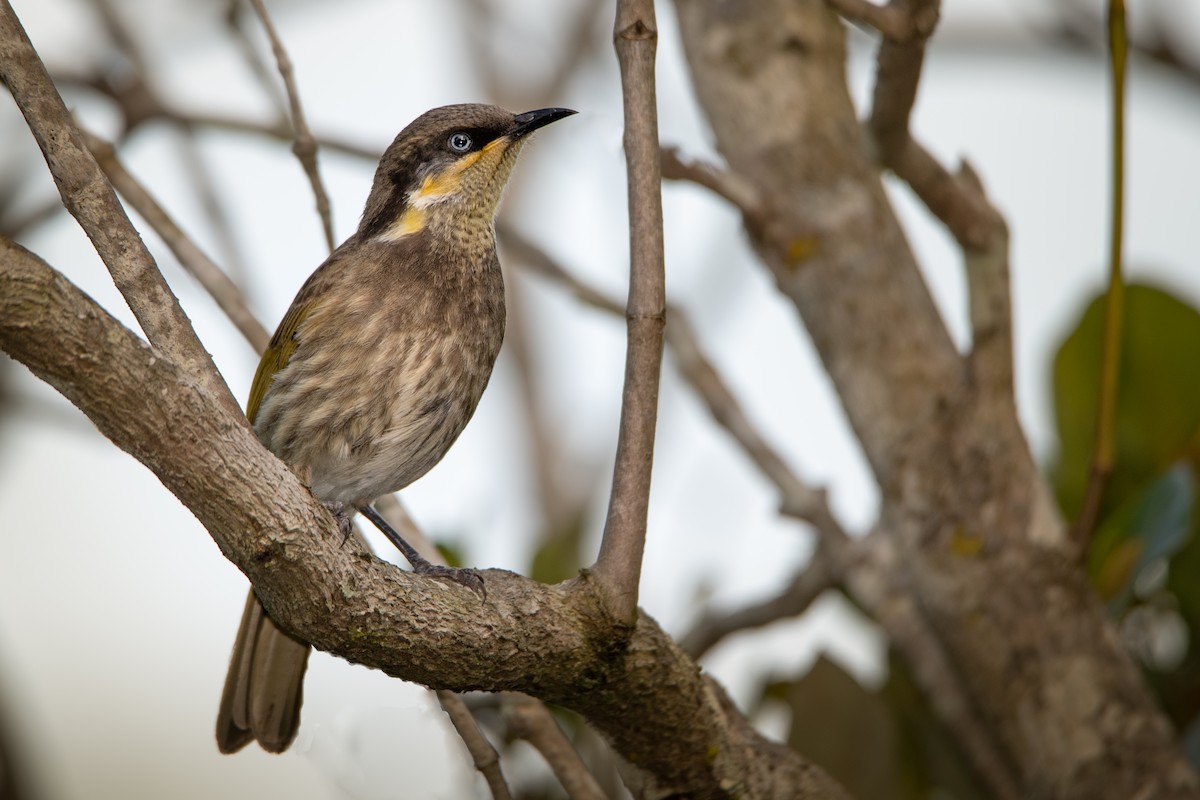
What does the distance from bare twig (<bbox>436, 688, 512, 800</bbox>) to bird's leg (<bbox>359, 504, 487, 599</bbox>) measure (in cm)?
24

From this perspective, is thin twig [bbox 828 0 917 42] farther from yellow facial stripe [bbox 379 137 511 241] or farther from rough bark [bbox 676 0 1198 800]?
yellow facial stripe [bbox 379 137 511 241]

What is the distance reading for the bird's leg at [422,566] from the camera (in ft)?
7.61

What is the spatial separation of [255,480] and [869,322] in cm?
196

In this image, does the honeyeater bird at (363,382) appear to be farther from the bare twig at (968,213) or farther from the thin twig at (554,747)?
the bare twig at (968,213)

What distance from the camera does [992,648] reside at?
321 centimetres

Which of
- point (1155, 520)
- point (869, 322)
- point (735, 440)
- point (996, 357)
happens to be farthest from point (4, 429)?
point (1155, 520)

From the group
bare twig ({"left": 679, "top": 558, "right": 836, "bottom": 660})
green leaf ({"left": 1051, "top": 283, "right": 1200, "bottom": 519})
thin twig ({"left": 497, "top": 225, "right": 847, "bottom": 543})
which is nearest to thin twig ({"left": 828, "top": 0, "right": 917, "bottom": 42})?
thin twig ({"left": 497, "top": 225, "right": 847, "bottom": 543})

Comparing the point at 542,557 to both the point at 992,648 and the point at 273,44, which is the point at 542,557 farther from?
the point at 273,44

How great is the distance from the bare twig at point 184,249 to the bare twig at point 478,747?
100cm

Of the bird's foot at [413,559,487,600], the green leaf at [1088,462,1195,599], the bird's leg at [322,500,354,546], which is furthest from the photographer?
the green leaf at [1088,462,1195,599]

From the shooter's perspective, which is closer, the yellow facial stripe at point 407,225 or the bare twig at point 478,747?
the bare twig at point 478,747

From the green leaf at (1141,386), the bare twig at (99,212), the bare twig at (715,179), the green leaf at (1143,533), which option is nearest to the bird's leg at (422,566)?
the bare twig at (99,212)

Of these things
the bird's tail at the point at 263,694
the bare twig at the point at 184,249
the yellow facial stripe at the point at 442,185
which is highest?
the yellow facial stripe at the point at 442,185

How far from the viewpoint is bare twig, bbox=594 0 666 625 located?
7.43 ft
